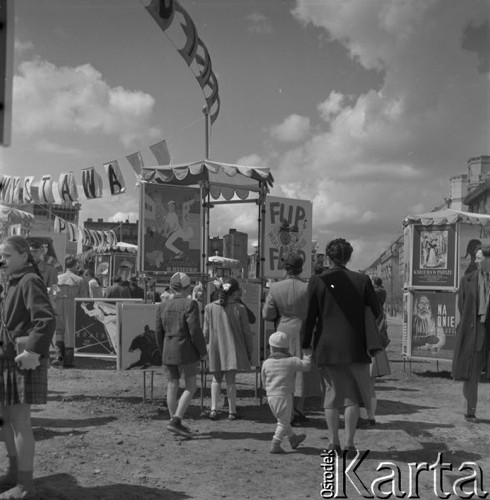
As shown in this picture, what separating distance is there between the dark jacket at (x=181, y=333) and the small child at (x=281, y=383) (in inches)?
34.6

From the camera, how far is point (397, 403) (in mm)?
8969

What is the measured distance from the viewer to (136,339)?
7.78 m

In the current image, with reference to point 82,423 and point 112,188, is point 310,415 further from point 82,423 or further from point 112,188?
point 112,188

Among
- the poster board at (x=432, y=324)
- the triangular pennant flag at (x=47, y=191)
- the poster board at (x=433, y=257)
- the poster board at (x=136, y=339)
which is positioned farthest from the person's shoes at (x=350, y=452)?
the triangular pennant flag at (x=47, y=191)

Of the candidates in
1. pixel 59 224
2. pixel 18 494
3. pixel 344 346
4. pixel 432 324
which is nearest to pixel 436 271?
pixel 432 324

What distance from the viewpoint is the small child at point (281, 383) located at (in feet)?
19.5

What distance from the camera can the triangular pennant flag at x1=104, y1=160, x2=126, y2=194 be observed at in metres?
13.8

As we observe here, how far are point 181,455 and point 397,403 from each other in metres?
Result: 4.06

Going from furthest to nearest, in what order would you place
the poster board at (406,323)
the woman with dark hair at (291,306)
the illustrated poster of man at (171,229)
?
the poster board at (406,323)
the illustrated poster of man at (171,229)
the woman with dark hair at (291,306)

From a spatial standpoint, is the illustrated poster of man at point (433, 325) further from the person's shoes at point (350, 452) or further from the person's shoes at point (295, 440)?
the person's shoes at point (350, 452)

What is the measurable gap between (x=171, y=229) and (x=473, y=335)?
4.01 meters

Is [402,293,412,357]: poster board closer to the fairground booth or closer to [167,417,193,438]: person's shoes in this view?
the fairground booth

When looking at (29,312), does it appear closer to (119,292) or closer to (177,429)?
(177,429)

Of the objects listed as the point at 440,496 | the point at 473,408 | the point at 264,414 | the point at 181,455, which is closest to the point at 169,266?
the point at 264,414
